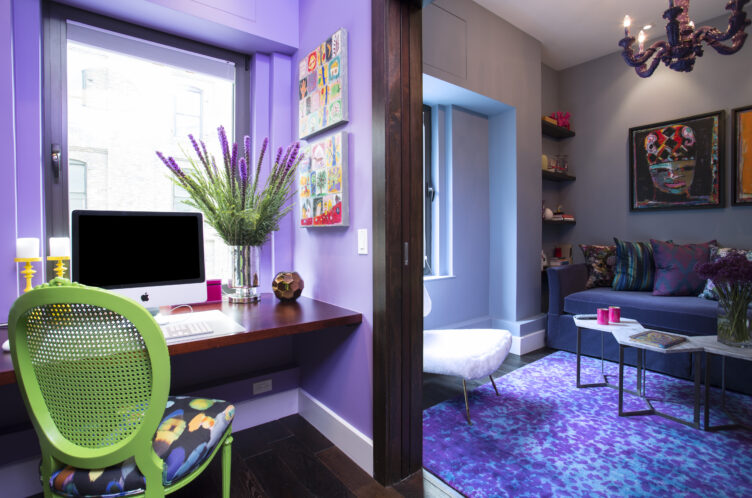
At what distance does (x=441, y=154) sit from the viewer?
330cm

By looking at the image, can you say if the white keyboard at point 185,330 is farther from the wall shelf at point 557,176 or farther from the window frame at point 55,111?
the wall shelf at point 557,176

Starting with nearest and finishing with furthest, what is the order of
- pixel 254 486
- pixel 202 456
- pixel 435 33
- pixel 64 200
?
1. pixel 202 456
2. pixel 254 486
3. pixel 64 200
4. pixel 435 33

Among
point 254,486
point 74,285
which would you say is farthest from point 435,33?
point 254,486

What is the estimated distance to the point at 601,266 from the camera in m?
3.68

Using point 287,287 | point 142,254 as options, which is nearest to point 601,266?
point 287,287

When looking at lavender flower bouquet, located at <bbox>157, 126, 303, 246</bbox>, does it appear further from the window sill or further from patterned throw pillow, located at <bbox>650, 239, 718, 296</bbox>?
patterned throw pillow, located at <bbox>650, 239, 718, 296</bbox>

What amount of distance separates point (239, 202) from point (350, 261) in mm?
634

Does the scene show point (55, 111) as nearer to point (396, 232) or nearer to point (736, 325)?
point (396, 232)

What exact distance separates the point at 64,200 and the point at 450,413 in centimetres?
232

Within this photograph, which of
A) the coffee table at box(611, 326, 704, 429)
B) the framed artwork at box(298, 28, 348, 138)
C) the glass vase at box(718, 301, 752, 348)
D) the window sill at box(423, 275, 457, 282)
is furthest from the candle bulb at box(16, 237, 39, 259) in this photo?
the glass vase at box(718, 301, 752, 348)

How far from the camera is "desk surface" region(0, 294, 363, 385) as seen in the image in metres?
1.25

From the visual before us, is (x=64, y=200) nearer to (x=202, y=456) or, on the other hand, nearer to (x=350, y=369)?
(x=202, y=456)

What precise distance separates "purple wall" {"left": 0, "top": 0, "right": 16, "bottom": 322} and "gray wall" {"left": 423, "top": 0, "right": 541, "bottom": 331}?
2.57 m

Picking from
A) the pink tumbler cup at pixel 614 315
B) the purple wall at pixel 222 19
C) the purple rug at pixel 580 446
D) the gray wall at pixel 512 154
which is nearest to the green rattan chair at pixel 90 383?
the purple rug at pixel 580 446
